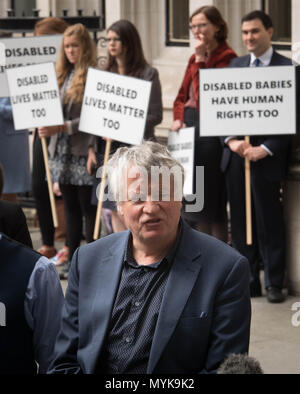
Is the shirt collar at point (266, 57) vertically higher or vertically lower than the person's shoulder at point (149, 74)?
higher

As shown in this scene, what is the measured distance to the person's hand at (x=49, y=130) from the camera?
30.0 feet

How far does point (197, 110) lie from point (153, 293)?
4599 millimetres

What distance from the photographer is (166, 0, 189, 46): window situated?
1141cm

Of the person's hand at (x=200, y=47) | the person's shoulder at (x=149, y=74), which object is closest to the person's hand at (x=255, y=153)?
the person's hand at (x=200, y=47)

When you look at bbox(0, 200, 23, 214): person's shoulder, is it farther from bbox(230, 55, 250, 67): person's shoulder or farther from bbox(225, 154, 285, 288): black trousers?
bbox(230, 55, 250, 67): person's shoulder

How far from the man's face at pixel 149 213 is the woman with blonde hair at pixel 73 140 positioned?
16.4ft

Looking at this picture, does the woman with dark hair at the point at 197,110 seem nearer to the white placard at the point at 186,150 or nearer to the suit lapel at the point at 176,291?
the white placard at the point at 186,150

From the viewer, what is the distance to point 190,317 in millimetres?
3904

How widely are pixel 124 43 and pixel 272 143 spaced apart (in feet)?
→ 5.13

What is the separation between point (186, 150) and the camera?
8.47 metres

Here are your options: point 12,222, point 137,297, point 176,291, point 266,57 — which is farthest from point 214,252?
point 266,57

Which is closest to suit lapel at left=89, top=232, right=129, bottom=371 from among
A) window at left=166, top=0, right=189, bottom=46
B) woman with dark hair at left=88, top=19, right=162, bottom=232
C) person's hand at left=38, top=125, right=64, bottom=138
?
woman with dark hair at left=88, top=19, right=162, bottom=232

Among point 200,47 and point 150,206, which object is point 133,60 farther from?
point 150,206
